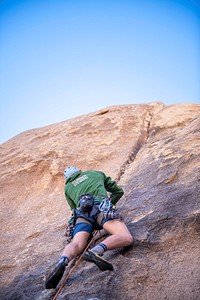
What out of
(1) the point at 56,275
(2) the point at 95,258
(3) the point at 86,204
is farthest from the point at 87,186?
(1) the point at 56,275

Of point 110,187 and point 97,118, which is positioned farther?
point 97,118

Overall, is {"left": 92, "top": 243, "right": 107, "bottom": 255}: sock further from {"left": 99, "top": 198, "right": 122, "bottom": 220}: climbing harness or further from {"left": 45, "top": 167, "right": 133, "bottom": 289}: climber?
{"left": 99, "top": 198, "right": 122, "bottom": 220}: climbing harness

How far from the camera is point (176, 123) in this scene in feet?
27.9

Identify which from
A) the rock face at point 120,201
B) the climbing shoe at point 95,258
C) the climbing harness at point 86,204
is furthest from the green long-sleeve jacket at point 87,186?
the climbing shoe at point 95,258

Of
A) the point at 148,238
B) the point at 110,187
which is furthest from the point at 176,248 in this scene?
the point at 110,187

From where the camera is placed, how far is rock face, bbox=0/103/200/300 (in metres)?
3.21

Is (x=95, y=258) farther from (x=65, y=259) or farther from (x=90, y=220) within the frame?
(x=90, y=220)

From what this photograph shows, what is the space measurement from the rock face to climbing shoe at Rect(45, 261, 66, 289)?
0.15m

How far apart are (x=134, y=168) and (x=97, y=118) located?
13.5 feet

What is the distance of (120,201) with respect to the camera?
17.8ft

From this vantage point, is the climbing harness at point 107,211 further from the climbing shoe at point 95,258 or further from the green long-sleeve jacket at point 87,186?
the climbing shoe at point 95,258

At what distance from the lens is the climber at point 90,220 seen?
3.25 m

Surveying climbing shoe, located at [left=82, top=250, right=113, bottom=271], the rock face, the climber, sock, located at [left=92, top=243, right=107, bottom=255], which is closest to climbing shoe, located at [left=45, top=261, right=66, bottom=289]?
the climber

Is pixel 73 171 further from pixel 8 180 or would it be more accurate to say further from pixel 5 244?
pixel 8 180
